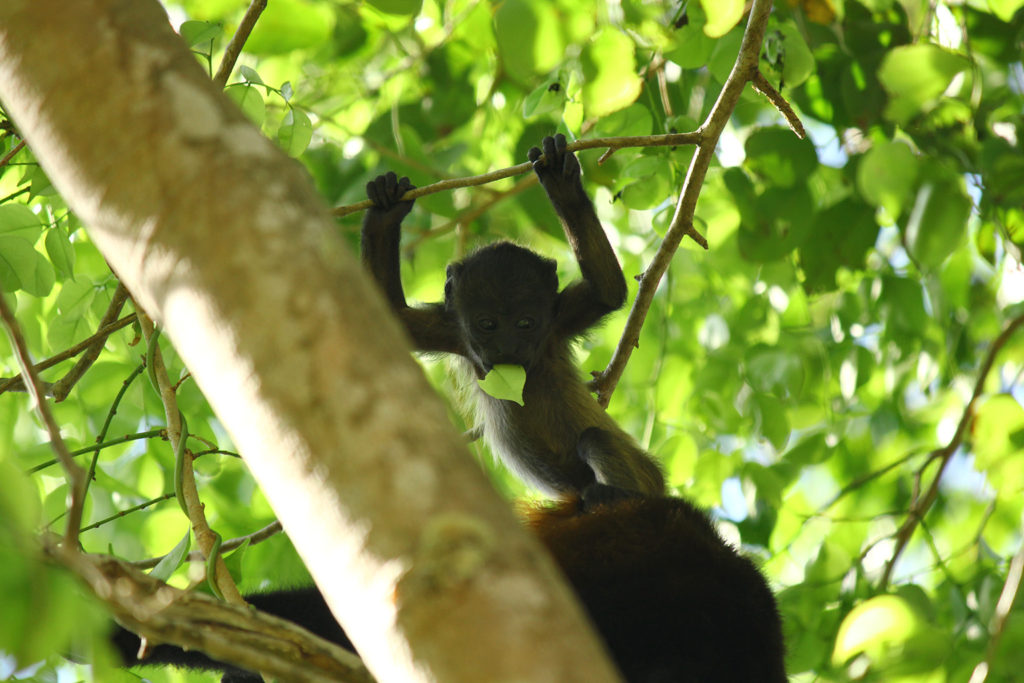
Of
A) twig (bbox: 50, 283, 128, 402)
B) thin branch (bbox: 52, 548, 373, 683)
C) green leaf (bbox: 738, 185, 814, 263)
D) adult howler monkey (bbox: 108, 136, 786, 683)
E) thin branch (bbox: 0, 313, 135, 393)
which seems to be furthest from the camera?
green leaf (bbox: 738, 185, 814, 263)

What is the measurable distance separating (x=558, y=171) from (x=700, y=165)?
18.5 inches

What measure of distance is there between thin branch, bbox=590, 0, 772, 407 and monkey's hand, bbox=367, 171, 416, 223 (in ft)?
2.40

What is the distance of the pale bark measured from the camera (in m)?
0.83

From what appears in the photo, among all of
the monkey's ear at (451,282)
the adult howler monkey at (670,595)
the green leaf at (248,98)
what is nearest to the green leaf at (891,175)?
the adult howler monkey at (670,595)

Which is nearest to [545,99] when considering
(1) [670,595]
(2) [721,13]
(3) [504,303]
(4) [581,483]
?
(2) [721,13]

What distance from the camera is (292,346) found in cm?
91

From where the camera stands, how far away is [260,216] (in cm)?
97

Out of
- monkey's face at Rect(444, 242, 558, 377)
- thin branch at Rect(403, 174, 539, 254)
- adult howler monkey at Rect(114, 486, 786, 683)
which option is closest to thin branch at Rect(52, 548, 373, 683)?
adult howler monkey at Rect(114, 486, 786, 683)

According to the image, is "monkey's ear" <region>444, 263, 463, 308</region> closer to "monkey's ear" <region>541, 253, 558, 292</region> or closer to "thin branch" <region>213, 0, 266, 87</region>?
"monkey's ear" <region>541, 253, 558, 292</region>

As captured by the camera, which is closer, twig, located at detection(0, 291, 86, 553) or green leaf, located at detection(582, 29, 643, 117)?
twig, located at detection(0, 291, 86, 553)

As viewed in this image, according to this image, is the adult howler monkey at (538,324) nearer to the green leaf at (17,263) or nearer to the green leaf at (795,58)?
the green leaf at (795,58)

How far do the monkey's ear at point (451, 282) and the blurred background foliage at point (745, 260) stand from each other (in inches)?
8.3

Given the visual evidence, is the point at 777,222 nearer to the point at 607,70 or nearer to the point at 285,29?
the point at 607,70

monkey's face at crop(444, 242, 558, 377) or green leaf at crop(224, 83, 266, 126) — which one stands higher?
green leaf at crop(224, 83, 266, 126)
